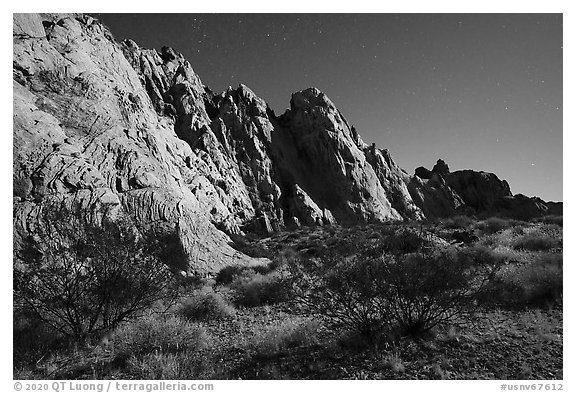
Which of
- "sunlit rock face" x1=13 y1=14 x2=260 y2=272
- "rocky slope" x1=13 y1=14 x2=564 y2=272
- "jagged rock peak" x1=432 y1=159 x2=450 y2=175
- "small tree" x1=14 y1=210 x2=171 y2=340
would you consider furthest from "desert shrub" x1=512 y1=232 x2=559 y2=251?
"jagged rock peak" x1=432 y1=159 x2=450 y2=175

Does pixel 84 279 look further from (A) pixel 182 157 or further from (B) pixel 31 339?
(A) pixel 182 157

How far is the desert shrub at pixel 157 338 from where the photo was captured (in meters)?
5.94

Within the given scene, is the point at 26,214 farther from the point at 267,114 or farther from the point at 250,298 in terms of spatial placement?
the point at 267,114

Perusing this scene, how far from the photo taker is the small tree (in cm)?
643

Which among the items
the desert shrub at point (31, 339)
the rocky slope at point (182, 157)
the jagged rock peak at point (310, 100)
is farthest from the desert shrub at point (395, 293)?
the jagged rock peak at point (310, 100)

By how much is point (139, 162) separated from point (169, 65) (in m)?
44.8

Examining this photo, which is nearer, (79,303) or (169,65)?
(79,303)

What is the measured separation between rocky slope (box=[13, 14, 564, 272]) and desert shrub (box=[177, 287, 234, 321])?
68.7 inches

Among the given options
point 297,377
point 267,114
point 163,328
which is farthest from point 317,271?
point 267,114

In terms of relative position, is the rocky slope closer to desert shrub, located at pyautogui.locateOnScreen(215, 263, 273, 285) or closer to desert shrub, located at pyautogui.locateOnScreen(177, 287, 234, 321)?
desert shrub, located at pyautogui.locateOnScreen(215, 263, 273, 285)

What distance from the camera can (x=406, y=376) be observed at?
4984mm

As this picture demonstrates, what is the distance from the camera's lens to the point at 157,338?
6.20 metres

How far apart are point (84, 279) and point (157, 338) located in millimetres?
2259

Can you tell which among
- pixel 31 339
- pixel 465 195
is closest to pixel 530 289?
pixel 31 339
